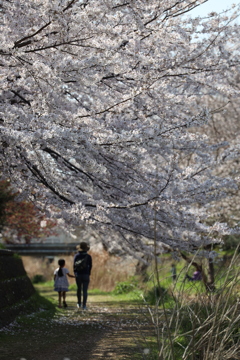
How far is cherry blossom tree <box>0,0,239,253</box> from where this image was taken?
22.5ft

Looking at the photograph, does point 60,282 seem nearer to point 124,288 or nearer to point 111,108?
point 124,288

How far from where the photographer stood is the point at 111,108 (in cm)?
771

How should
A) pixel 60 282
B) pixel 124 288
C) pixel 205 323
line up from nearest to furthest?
pixel 205 323
pixel 60 282
pixel 124 288

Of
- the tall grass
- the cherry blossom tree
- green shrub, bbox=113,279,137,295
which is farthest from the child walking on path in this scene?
the tall grass

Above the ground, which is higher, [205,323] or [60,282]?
[60,282]

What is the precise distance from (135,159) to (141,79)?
1.18m

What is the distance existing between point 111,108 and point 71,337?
3.76 m

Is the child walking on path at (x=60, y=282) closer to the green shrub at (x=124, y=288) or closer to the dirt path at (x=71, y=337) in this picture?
the dirt path at (x=71, y=337)

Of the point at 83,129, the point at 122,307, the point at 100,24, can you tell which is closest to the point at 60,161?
the point at 83,129

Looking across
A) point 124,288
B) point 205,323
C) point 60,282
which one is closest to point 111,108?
point 205,323

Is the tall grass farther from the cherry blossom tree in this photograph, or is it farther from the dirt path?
the cherry blossom tree

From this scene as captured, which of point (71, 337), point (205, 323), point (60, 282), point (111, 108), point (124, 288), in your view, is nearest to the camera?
point (205, 323)

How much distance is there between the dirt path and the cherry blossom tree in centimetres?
175

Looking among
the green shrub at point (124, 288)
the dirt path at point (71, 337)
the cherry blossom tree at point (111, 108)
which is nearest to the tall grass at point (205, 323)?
the dirt path at point (71, 337)
